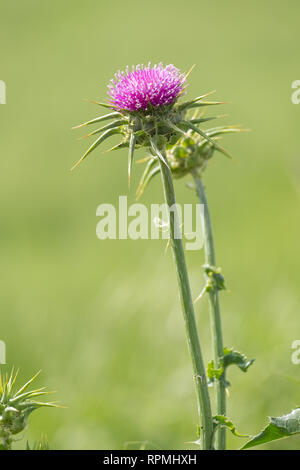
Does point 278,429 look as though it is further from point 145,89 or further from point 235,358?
point 145,89

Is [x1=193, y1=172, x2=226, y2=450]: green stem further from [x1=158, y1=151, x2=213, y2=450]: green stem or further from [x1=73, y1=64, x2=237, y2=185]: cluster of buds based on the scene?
[x1=73, y1=64, x2=237, y2=185]: cluster of buds

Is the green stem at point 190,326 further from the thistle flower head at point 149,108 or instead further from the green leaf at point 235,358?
the green leaf at point 235,358

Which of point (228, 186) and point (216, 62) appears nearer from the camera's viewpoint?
point (228, 186)

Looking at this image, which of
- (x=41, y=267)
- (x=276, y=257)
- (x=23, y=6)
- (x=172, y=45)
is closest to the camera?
(x=276, y=257)

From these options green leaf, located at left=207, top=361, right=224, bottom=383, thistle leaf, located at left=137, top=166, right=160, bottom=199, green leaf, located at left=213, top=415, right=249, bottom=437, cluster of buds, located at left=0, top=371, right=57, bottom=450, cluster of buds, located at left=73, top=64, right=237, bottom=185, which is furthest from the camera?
thistle leaf, located at left=137, top=166, right=160, bottom=199

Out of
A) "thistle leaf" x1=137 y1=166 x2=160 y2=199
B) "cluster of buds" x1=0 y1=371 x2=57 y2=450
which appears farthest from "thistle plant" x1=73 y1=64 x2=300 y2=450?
"cluster of buds" x1=0 y1=371 x2=57 y2=450

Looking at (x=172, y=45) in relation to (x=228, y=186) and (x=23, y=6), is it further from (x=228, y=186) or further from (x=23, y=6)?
(x=228, y=186)
